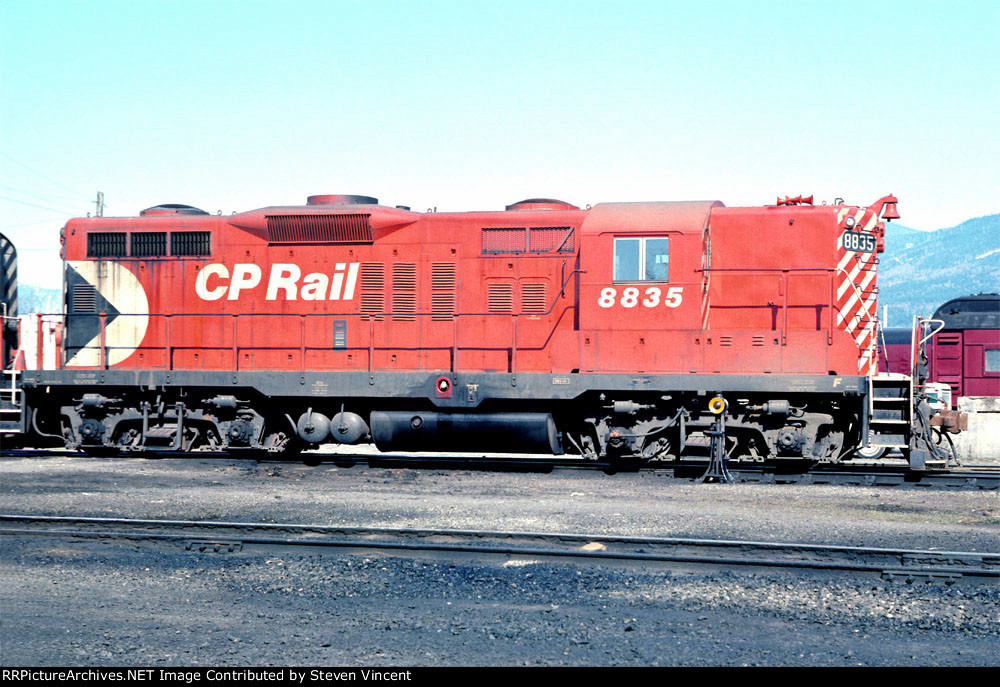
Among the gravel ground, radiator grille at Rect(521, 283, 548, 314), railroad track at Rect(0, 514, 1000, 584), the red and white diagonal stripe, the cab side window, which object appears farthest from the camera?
radiator grille at Rect(521, 283, 548, 314)

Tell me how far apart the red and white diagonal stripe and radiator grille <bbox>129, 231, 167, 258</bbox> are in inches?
371

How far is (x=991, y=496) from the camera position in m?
10.4

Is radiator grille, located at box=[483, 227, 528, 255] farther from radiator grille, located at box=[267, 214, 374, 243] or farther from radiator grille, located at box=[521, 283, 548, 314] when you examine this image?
radiator grille, located at box=[267, 214, 374, 243]

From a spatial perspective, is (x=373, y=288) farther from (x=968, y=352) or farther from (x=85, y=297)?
(x=968, y=352)

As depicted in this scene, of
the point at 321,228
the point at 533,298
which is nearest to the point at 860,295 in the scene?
the point at 533,298

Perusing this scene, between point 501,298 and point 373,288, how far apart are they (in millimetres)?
1839

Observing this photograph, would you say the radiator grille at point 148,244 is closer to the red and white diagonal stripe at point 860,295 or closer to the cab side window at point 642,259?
the cab side window at point 642,259

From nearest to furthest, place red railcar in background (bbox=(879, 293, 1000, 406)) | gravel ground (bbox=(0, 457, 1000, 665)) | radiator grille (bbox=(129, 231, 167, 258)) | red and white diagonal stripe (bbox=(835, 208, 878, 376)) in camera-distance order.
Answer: gravel ground (bbox=(0, 457, 1000, 665))
red and white diagonal stripe (bbox=(835, 208, 878, 376))
radiator grille (bbox=(129, 231, 167, 258))
red railcar in background (bbox=(879, 293, 1000, 406))

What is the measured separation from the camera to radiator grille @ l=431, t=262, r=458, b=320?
13.0 meters

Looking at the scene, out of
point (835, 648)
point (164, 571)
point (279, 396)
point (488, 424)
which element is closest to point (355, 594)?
point (164, 571)

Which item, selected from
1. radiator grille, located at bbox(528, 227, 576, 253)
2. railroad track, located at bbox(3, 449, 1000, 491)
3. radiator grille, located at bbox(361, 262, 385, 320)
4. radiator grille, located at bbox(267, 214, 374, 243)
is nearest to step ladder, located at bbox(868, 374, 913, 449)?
railroad track, located at bbox(3, 449, 1000, 491)

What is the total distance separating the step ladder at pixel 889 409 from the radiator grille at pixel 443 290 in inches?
219

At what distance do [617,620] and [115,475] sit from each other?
832 cm

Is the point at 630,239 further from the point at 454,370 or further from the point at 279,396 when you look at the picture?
the point at 279,396
